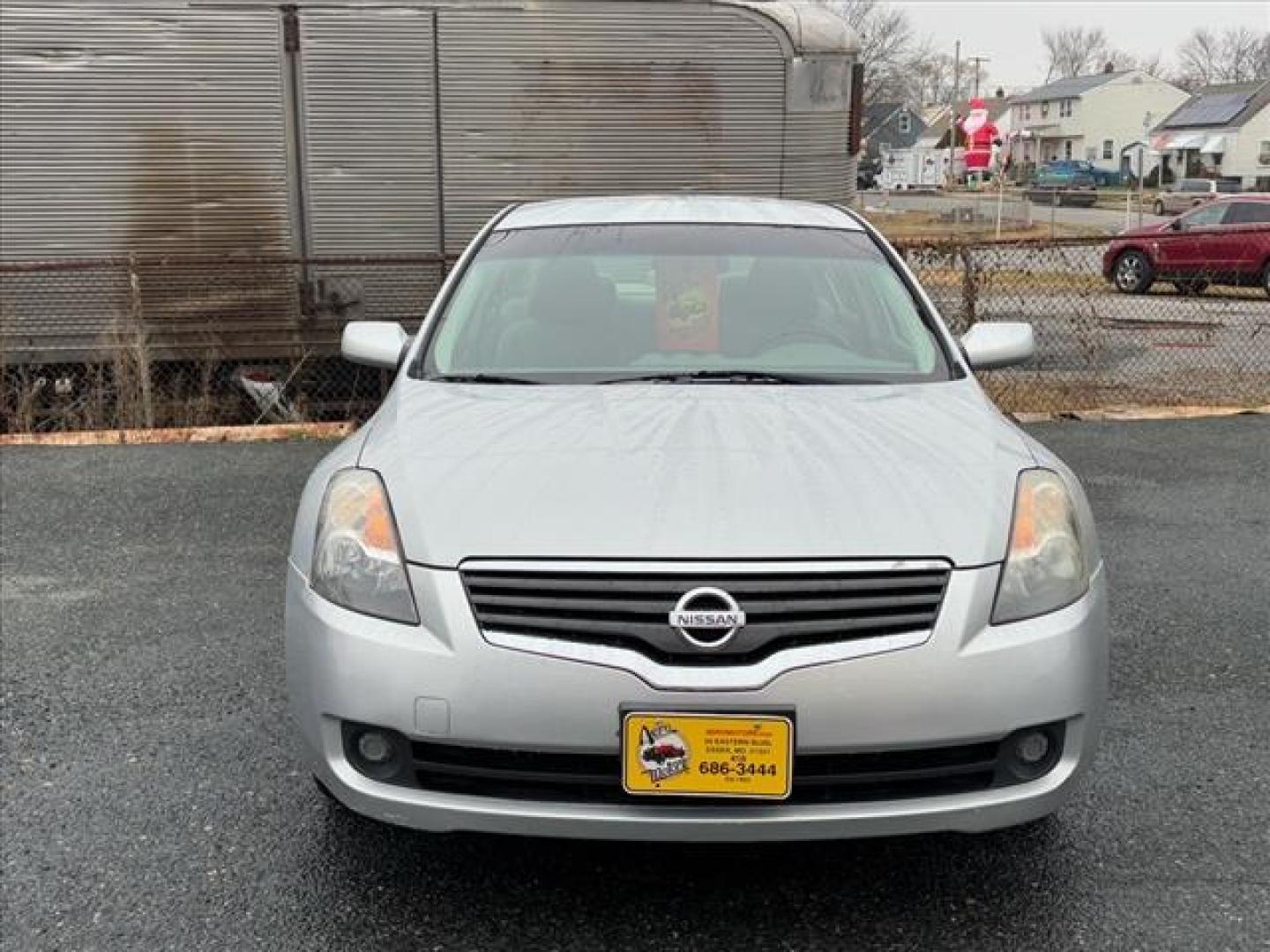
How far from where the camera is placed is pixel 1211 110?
67.9m

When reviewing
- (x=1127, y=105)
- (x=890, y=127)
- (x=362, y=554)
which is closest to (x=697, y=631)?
(x=362, y=554)

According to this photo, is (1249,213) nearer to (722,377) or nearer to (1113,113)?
(722,377)

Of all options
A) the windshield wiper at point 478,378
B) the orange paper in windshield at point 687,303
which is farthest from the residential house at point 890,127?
the windshield wiper at point 478,378

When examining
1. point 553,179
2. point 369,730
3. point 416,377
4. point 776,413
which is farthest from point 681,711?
point 553,179

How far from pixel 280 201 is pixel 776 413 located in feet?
19.0

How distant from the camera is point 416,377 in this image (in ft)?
11.1

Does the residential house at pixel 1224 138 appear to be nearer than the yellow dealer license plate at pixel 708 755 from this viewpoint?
No

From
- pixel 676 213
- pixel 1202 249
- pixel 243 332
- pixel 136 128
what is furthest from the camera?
pixel 1202 249

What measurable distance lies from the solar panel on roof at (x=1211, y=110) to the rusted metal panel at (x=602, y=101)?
67.0 m

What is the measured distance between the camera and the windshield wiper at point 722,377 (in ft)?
10.8

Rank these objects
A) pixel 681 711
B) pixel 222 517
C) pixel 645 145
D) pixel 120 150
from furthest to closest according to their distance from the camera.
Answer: pixel 645 145
pixel 120 150
pixel 222 517
pixel 681 711

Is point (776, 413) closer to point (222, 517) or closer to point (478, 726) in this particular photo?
point (478, 726)

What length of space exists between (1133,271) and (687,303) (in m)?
17.4

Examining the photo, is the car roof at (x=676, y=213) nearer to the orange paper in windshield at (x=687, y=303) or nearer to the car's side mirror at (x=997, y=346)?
the orange paper in windshield at (x=687, y=303)
